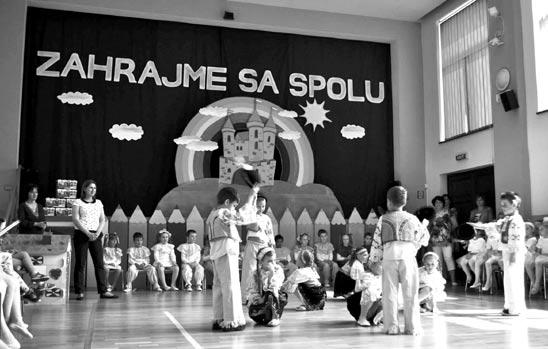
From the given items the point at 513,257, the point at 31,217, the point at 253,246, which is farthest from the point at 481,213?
the point at 31,217

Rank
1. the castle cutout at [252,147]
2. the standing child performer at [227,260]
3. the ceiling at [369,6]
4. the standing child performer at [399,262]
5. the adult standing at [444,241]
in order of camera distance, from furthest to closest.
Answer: the ceiling at [369,6] → the castle cutout at [252,147] → the adult standing at [444,241] → the standing child performer at [227,260] → the standing child performer at [399,262]

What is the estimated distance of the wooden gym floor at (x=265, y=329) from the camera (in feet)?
13.9

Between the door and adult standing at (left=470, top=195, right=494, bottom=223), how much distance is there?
14.6 inches

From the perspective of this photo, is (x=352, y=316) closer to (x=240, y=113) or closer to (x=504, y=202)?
(x=504, y=202)

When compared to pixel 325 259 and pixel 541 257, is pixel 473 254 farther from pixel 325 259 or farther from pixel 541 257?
pixel 325 259

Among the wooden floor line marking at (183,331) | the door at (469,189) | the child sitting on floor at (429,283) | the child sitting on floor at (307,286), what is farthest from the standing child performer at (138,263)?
the door at (469,189)

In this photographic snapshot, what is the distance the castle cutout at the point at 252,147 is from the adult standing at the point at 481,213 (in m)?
3.83

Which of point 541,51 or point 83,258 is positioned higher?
point 541,51

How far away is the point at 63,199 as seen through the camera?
32.1 ft

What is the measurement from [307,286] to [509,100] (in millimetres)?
4938

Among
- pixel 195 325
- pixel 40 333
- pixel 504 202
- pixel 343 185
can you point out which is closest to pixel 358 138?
pixel 343 185

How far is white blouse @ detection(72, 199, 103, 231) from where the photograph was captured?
728 centimetres

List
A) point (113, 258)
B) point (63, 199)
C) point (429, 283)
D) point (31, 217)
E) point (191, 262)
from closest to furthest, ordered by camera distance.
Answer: point (429, 283) < point (31, 217) < point (113, 258) < point (191, 262) < point (63, 199)

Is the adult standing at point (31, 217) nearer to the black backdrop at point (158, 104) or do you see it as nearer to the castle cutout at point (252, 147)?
the black backdrop at point (158, 104)
